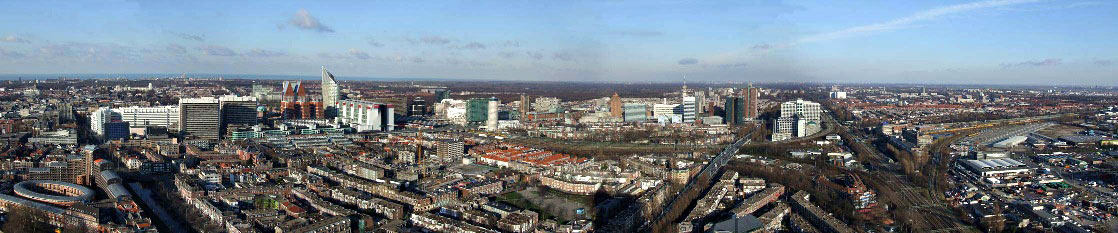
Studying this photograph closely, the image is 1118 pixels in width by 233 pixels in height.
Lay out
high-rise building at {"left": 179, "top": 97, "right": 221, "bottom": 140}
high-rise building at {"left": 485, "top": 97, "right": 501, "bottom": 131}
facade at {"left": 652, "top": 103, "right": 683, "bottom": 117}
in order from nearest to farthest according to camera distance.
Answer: high-rise building at {"left": 179, "top": 97, "right": 221, "bottom": 140}, high-rise building at {"left": 485, "top": 97, "right": 501, "bottom": 131}, facade at {"left": 652, "top": 103, "right": 683, "bottom": 117}

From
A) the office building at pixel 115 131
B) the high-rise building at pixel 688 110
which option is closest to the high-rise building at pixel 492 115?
the high-rise building at pixel 688 110

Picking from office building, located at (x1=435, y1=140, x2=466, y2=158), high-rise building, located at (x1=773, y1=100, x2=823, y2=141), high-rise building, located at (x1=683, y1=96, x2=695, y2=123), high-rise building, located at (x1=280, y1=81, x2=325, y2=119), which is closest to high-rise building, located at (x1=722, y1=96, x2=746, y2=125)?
high-rise building, located at (x1=683, y1=96, x2=695, y2=123)

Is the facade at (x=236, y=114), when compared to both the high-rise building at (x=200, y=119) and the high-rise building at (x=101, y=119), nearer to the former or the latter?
the high-rise building at (x=200, y=119)

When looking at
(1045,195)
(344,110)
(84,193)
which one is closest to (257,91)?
(344,110)

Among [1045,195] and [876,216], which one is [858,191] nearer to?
[876,216]

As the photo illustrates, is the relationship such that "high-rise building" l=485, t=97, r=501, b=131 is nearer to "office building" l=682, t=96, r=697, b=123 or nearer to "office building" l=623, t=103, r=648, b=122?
"office building" l=623, t=103, r=648, b=122

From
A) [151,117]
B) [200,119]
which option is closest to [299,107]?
[151,117]

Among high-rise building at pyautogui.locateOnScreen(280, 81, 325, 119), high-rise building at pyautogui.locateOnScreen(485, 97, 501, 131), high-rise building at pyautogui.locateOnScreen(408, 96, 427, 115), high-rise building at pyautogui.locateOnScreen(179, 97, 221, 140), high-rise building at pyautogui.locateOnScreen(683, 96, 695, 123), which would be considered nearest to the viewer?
high-rise building at pyautogui.locateOnScreen(179, 97, 221, 140)
